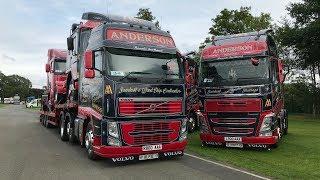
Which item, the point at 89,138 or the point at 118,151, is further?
the point at 89,138

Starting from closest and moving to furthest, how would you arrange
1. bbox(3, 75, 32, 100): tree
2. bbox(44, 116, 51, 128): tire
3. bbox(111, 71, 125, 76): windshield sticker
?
bbox(111, 71, 125, 76): windshield sticker → bbox(44, 116, 51, 128): tire → bbox(3, 75, 32, 100): tree

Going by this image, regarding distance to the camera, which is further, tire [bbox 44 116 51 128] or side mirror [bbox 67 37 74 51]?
tire [bbox 44 116 51 128]

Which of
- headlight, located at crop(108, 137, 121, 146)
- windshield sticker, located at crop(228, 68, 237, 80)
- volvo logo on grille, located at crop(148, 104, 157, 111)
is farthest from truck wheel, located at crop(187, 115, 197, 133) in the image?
headlight, located at crop(108, 137, 121, 146)

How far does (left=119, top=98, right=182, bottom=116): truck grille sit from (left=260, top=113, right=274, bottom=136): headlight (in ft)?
10.3

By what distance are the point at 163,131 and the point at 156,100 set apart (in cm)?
84

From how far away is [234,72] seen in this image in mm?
13430

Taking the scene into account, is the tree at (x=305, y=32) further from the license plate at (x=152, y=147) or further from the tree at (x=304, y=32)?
the license plate at (x=152, y=147)

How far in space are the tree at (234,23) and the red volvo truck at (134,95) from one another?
3531cm

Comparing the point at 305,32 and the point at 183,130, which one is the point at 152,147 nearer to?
the point at 183,130

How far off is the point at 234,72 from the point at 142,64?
3.85 metres

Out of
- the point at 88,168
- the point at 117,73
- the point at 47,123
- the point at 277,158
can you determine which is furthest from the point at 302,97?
the point at 88,168

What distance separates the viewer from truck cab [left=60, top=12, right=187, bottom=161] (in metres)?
10.3

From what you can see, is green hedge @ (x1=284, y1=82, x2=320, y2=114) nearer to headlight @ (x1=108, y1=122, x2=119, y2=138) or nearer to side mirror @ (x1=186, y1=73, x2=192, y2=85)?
side mirror @ (x1=186, y1=73, x2=192, y2=85)

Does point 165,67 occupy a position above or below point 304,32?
below
